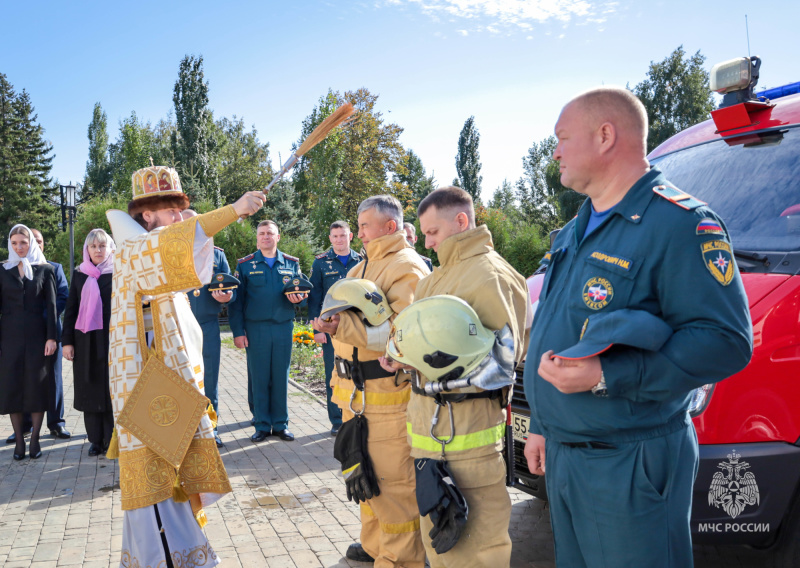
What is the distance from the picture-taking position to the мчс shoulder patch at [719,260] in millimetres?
1828

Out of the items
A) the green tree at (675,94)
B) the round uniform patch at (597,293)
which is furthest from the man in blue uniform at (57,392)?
the green tree at (675,94)

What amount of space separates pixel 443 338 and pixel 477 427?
546 millimetres

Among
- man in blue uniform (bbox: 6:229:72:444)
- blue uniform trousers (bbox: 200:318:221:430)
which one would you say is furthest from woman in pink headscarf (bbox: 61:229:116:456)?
blue uniform trousers (bbox: 200:318:221:430)

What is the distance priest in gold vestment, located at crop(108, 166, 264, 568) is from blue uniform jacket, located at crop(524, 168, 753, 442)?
6.28ft

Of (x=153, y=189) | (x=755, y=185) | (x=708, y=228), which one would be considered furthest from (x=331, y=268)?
(x=708, y=228)

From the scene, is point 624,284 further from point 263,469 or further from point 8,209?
point 8,209

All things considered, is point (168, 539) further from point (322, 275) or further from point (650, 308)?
point (322, 275)

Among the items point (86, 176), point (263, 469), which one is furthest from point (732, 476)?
point (86, 176)

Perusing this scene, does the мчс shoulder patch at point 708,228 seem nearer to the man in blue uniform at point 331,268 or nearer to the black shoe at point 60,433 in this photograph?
the man in blue uniform at point 331,268

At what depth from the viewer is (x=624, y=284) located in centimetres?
197

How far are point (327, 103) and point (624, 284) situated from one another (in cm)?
4466

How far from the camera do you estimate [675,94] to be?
4750cm

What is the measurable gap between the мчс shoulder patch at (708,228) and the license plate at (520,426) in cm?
204

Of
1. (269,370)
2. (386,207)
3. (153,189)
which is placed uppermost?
(153,189)
